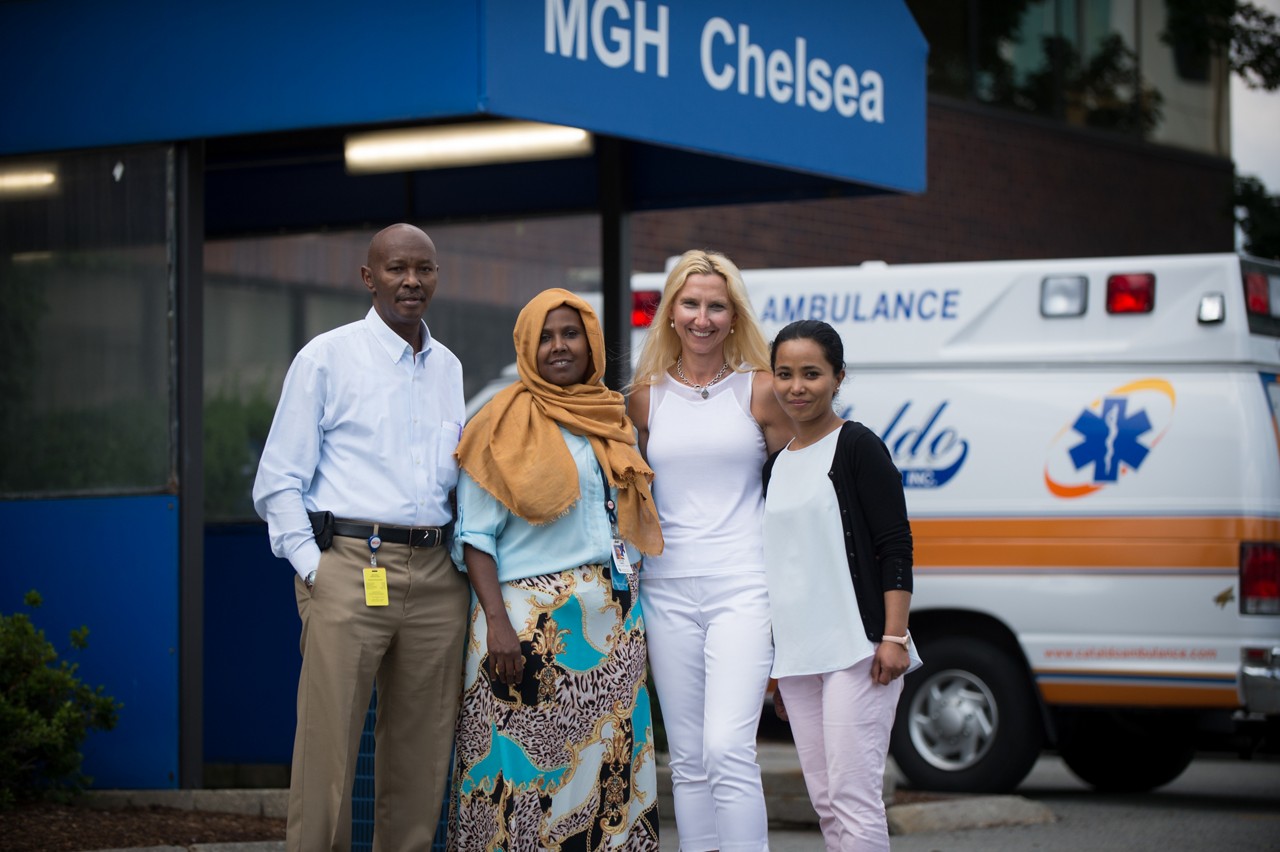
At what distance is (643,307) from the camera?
10977mm

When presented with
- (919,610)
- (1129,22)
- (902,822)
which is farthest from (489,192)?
(1129,22)

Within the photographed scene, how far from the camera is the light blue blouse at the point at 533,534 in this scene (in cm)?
558

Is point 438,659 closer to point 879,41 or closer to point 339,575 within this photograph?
point 339,575

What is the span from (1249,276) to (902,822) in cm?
326

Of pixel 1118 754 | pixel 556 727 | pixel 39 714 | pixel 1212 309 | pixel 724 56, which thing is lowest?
pixel 1118 754

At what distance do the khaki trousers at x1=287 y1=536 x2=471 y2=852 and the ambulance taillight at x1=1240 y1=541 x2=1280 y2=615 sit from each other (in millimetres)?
4981

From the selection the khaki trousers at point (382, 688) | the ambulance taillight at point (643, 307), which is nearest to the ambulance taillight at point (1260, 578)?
the ambulance taillight at point (643, 307)

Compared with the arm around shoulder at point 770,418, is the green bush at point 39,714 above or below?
below

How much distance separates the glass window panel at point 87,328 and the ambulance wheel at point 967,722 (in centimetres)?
445

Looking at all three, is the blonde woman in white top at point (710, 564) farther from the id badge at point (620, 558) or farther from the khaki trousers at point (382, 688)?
the khaki trousers at point (382, 688)

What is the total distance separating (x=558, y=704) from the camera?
18.3 feet

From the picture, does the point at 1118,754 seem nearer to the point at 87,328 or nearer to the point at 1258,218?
the point at 1258,218

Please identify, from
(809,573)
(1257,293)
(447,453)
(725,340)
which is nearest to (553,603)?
(447,453)

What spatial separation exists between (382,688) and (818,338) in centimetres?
166
